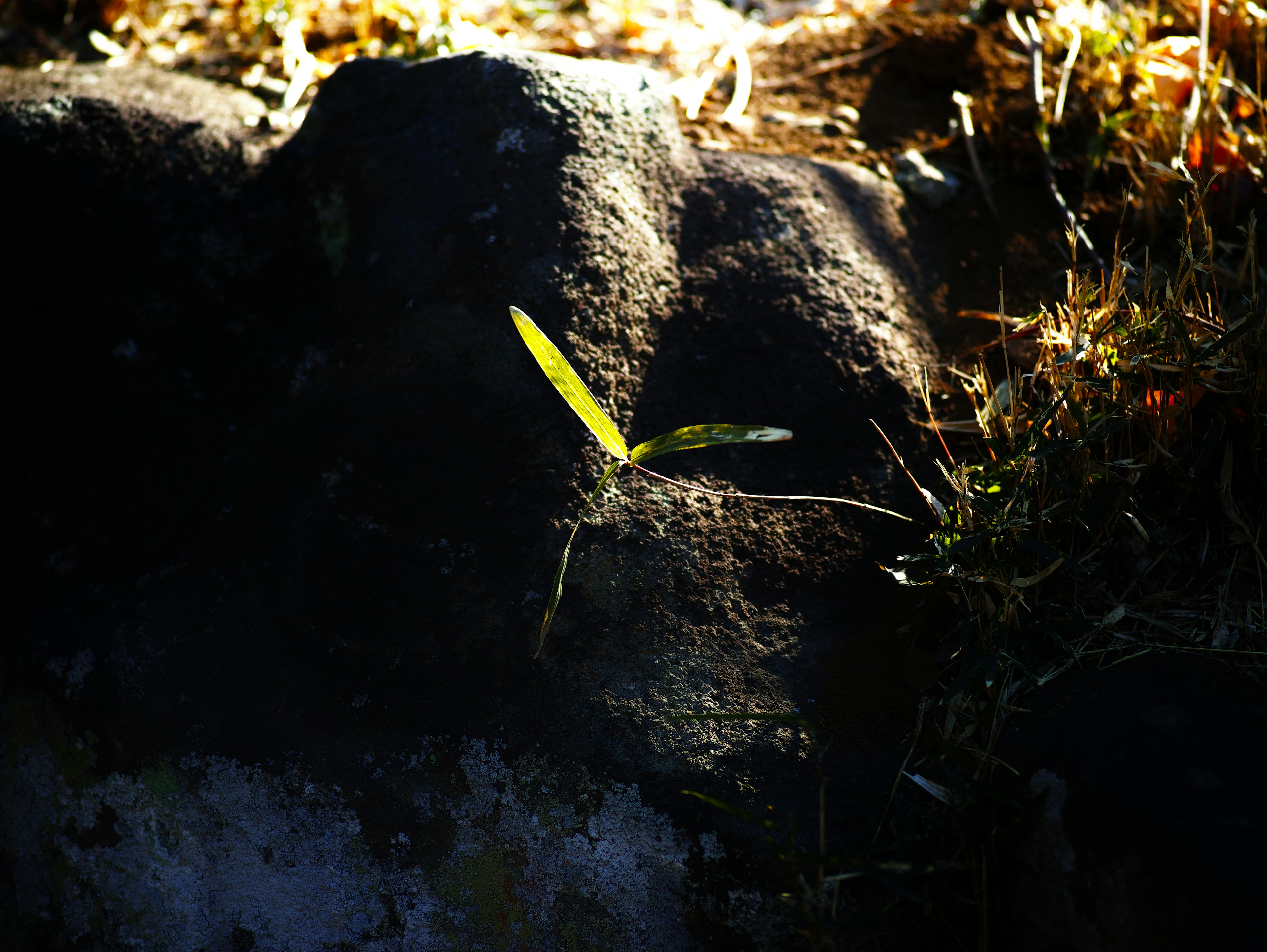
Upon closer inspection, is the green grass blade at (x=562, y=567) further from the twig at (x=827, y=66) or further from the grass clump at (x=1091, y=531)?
the twig at (x=827, y=66)

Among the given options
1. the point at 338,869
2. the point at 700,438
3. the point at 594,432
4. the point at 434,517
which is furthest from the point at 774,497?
the point at 338,869

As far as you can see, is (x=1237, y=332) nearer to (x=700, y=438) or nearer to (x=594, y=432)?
(x=700, y=438)

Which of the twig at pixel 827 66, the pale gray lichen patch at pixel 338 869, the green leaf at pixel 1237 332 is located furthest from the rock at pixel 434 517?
the twig at pixel 827 66

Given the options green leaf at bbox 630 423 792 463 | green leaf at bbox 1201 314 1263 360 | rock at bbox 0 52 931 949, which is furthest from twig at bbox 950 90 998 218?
green leaf at bbox 630 423 792 463

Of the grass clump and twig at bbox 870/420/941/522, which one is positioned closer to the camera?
the grass clump

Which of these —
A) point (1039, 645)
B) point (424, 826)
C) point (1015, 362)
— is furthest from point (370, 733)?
point (1015, 362)

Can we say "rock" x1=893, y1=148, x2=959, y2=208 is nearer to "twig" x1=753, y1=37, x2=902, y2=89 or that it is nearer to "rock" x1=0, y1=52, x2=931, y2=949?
"rock" x1=0, y1=52, x2=931, y2=949
